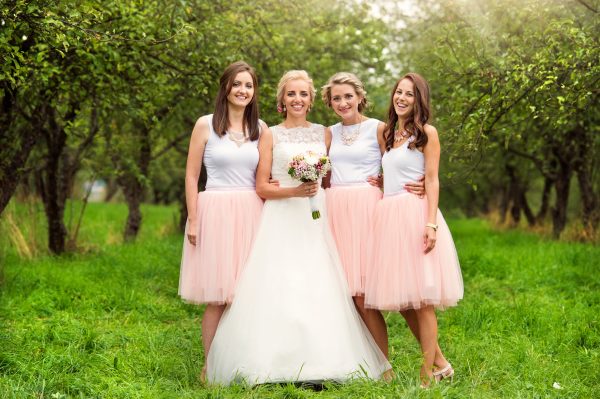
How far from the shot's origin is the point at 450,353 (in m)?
6.26

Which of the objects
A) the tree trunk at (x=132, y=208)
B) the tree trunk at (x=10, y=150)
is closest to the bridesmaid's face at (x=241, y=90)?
the tree trunk at (x=10, y=150)

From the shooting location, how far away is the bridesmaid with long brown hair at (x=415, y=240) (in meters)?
5.09

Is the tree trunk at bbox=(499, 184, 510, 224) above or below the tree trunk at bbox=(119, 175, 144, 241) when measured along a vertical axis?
below

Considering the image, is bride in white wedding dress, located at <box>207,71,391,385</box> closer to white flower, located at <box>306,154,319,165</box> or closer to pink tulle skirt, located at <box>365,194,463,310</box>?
white flower, located at <box>306,154,319,165</box>

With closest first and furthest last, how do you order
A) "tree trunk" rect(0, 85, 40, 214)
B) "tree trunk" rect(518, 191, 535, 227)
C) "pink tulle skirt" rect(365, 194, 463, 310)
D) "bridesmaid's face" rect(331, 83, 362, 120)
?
"pink tulle skirt" rect(365, 194, 463, 310) → "bridesmaid's face" rect(331, 83, 362, 120) → "tree trunk" rect(0, 85, 40, 214) → "tree trunk" rect(518, 191, 535, 227)

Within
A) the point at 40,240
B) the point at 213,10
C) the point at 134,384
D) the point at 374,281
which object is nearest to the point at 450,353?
the point at 374,281

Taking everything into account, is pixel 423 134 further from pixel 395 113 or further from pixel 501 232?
pixel 501 232

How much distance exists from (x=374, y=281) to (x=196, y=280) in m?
1.47

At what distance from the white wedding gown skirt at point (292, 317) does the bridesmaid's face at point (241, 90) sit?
892 millimetres

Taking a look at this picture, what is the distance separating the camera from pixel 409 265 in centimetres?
511

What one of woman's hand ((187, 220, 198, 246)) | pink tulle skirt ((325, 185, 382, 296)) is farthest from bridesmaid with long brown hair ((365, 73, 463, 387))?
woman's hand ((187, 220, 198, 246))

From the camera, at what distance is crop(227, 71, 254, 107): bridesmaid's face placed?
5.51m

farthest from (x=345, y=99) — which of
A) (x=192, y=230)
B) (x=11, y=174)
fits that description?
(x=11, y=174)

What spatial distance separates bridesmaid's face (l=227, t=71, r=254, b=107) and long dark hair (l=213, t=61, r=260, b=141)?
0.10ft
